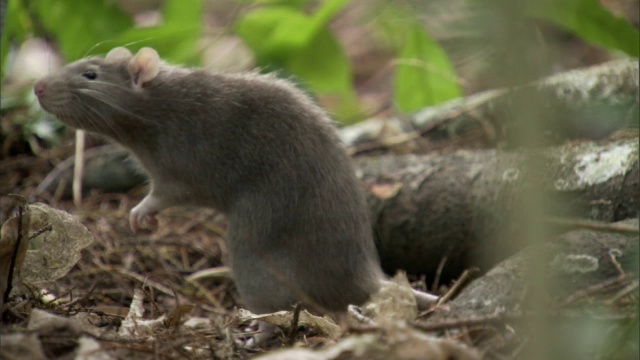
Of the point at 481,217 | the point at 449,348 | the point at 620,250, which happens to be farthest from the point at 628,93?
the point at 449,348

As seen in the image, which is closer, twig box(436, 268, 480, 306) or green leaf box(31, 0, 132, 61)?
twig box(436, 268, 480, 306)

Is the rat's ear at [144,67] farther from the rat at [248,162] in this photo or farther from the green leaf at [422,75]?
the green leaf at [422,75]

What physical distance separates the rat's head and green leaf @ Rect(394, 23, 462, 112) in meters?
1.75

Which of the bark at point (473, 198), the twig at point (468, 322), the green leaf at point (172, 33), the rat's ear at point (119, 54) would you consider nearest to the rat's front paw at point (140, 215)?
the rat's ear at point (119, 54)

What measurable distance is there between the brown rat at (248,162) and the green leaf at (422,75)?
4.08 ft

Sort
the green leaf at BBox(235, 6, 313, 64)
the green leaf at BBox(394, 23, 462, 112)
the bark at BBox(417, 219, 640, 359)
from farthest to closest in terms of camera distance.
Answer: the green leaf at BBox(235, 6, 313, 64) → the green leaf at BBox(394, 23, 462, 112) → the bark at BBox(417, 219, 640, 359)

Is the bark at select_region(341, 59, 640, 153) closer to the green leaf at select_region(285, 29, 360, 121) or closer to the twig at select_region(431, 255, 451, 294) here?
the green leaf at select_region(285, 29, 360, 121)

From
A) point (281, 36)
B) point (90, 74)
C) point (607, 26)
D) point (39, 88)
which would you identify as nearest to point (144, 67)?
point (90, 74)

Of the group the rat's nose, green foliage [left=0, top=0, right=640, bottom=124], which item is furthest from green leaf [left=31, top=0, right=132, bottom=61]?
the rat's nose

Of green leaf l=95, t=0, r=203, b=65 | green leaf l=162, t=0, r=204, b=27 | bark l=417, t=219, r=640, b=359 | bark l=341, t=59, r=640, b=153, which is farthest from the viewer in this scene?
green leaf l=162, t=0, r=204, b=27

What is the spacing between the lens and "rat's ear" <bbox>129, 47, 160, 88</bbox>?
4.87 meters

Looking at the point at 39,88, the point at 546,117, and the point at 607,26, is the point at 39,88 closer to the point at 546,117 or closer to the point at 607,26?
the point at 546,117

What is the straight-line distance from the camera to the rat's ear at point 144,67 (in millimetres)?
4867

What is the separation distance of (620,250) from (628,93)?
208 cm
